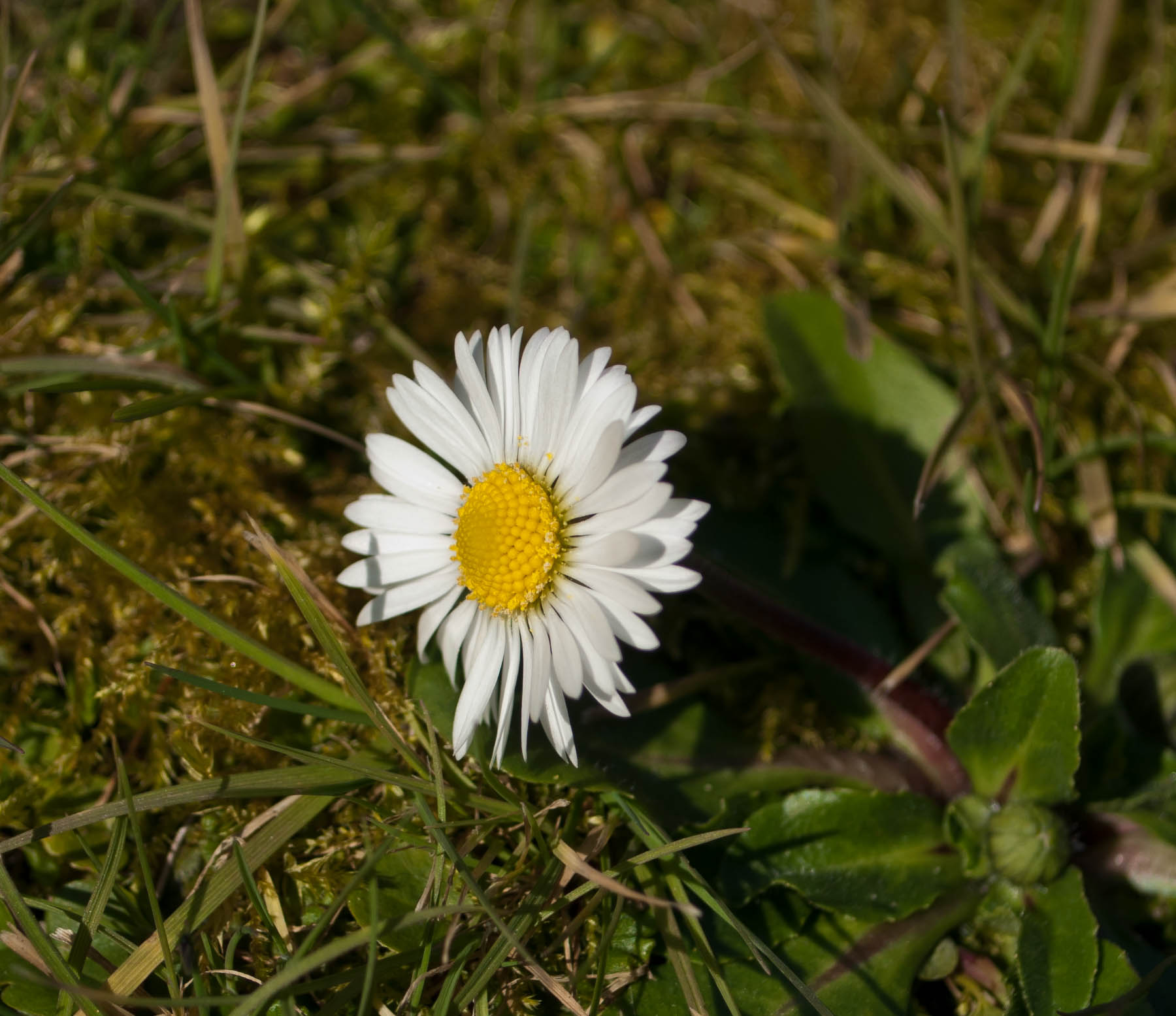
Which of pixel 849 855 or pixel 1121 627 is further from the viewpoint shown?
pixel 1121 627

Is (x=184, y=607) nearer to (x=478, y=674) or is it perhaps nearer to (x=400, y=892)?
(x=478, y=674)

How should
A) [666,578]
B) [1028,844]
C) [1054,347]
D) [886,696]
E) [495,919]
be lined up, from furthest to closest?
[1054,347] → [886,696] → [1028,844] → [666,578] → [495,919]

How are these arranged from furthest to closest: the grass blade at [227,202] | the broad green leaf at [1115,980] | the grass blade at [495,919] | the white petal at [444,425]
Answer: the grass blade at [227,202], the white petal at [444,425], the broad green leaf at [1115,980], the grass blade at [495,919]

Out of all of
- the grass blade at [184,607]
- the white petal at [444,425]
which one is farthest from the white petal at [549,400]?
the grass blade at [184,607]

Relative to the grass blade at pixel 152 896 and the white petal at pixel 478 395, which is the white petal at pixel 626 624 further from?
the grass blade at pixel 152 896

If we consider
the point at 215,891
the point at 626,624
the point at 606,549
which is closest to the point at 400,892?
the point at 215,891

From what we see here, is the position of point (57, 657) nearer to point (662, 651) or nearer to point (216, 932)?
point (216, 932)

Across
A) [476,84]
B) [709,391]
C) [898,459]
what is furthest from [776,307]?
[476,84]
